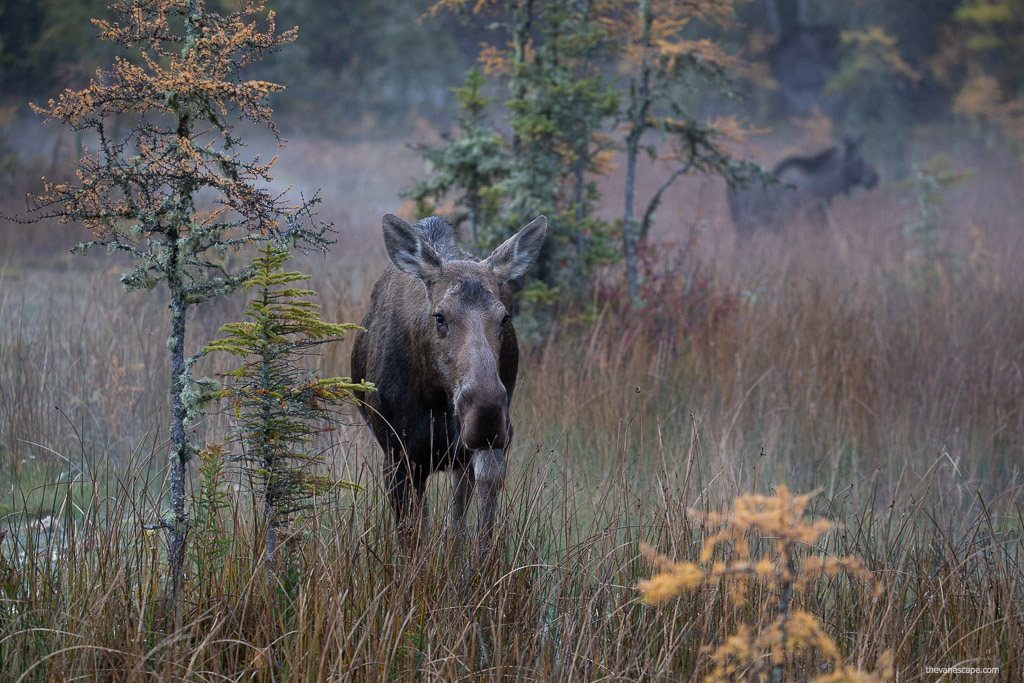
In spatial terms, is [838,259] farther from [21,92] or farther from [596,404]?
[21,92]

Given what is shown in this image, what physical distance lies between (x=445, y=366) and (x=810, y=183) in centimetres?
2007

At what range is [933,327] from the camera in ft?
27.7

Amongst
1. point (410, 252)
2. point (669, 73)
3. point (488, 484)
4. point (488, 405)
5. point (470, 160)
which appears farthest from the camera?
point (669, 73)

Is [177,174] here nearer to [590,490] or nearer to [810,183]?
[590,490]

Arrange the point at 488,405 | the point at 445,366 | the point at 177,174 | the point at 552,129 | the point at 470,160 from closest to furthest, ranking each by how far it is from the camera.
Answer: the point at 177,174, the point at 488,405, the point at 445,366, the point at 552,129, the point at 470,160

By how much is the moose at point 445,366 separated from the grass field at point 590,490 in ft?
0.80

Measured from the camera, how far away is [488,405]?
11.0 ft

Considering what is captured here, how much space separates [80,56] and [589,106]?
12251 millimetres

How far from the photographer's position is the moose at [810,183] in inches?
783

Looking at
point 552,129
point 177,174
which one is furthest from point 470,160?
point 177,174

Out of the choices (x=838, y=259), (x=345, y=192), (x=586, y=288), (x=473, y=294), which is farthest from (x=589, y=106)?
(x=345, y=192)

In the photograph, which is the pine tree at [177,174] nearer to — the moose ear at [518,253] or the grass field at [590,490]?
the grass field at [590,490]

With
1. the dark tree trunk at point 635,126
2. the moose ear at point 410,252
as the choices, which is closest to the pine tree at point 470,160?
the dark tree trunk at point 635,126

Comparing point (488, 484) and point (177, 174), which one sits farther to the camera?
point (488, 484)
